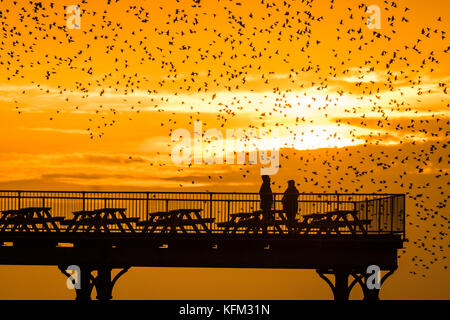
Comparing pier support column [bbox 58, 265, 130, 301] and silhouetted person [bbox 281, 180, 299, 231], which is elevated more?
silhouetted person [bbox 281, 180, 299, 231]

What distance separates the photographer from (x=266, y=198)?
40.5 m

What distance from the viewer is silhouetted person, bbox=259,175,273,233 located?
132 ft

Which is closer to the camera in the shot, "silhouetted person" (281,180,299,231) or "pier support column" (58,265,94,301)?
"silhouetted person" (281,180,299,231)

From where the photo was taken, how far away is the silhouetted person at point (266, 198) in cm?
4026

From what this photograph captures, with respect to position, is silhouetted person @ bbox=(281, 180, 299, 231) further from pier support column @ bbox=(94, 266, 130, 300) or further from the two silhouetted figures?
pier support column @ bbox=(94, 266, 130, 300)

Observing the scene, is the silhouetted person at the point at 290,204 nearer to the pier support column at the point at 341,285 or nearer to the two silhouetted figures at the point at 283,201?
the two silhouetted figures at the point at 283,201

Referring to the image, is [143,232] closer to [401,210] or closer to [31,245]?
[31,245]

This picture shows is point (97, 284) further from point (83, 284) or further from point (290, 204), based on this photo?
point (290, 204)

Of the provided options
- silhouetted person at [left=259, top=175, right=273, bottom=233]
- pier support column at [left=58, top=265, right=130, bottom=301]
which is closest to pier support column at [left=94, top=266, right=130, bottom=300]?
pier support column at [left=58, top=265, right=130, bottom=301]
